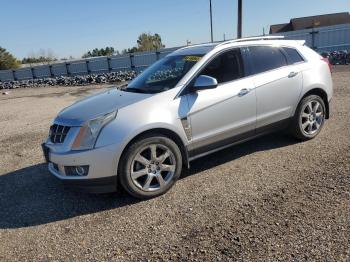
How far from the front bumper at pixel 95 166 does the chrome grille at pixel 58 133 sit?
8.1 inches

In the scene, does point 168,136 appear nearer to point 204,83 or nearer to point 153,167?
point 153,167

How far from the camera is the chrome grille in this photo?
4391 millimetres

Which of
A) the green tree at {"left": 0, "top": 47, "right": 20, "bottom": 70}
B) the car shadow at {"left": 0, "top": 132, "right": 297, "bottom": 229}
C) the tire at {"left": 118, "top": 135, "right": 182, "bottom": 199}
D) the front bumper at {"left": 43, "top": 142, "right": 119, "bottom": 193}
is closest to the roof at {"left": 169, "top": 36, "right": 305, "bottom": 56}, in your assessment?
the tire at {"left": 118, "top": 135, "right": 182, "bottom": 199}

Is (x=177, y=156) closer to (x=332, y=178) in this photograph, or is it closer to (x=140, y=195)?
(x=140, y=195)

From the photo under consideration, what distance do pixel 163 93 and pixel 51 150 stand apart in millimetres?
1535

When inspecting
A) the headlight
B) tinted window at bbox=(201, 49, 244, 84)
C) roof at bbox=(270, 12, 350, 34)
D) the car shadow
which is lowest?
the car shadow

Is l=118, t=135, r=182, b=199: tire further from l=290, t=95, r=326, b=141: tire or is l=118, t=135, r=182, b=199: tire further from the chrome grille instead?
l=290, t=95, r=326, b=141: tire

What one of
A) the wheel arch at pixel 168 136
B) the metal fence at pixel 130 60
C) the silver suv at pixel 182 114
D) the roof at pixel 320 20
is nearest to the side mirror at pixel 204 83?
the silver suv at pixel 182 114

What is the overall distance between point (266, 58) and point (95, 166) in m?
2.98

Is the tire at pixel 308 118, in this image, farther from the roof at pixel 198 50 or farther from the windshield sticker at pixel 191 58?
the windshield sticker at pixel 191 58

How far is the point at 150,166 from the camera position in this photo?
4.43 metres

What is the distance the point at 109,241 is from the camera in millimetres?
3650

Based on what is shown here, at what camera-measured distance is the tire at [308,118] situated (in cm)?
575

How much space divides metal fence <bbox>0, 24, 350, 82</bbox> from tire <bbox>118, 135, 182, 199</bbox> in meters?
16.9
